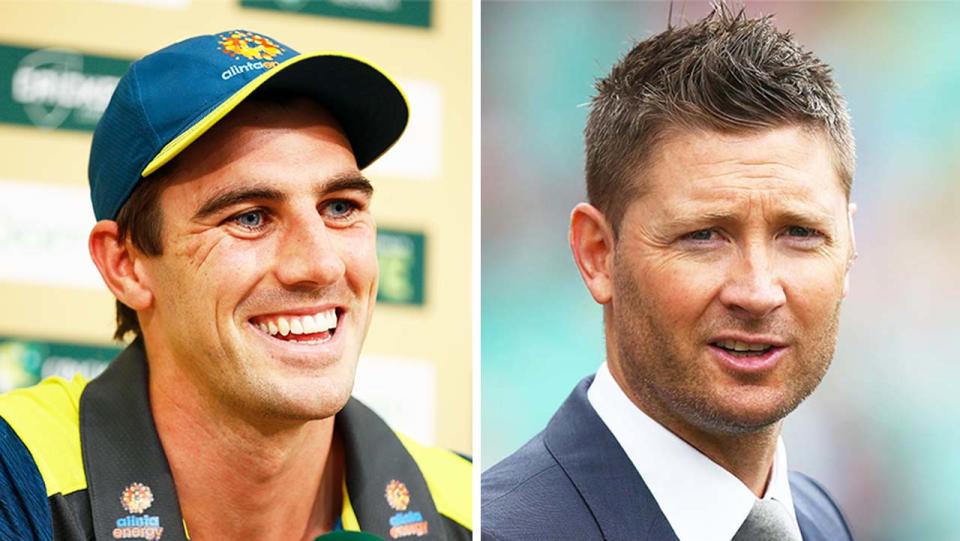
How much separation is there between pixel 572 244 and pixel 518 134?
186mm

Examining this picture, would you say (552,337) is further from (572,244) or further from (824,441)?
(824,441)

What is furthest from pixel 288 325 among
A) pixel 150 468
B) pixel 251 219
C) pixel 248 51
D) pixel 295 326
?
pixel 248 51

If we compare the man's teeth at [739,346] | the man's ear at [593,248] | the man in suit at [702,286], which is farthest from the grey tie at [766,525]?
the man's ear at [593,248]

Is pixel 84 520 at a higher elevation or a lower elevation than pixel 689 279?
lower

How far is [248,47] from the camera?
1.69m

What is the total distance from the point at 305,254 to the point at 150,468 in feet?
1.04

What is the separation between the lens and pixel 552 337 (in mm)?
1888

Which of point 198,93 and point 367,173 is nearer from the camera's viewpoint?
point 198,93

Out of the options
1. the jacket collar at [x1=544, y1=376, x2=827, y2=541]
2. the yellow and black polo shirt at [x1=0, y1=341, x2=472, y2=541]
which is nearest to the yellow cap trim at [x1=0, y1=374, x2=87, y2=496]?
the yellow and black polo shirt at [x1=0, y1=341, x2=472, y2=541]

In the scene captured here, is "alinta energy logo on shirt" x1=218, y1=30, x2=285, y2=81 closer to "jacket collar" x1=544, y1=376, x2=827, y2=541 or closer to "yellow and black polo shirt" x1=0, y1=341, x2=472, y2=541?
"yellow and black polo shirt" x1=0, y1=341, x2=472, y2=541

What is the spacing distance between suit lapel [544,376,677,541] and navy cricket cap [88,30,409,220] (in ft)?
1.62

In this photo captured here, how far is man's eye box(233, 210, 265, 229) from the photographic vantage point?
1655 mm

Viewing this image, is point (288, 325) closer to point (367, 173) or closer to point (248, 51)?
point (248, 51)

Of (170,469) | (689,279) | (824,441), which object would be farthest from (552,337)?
(170,469)
